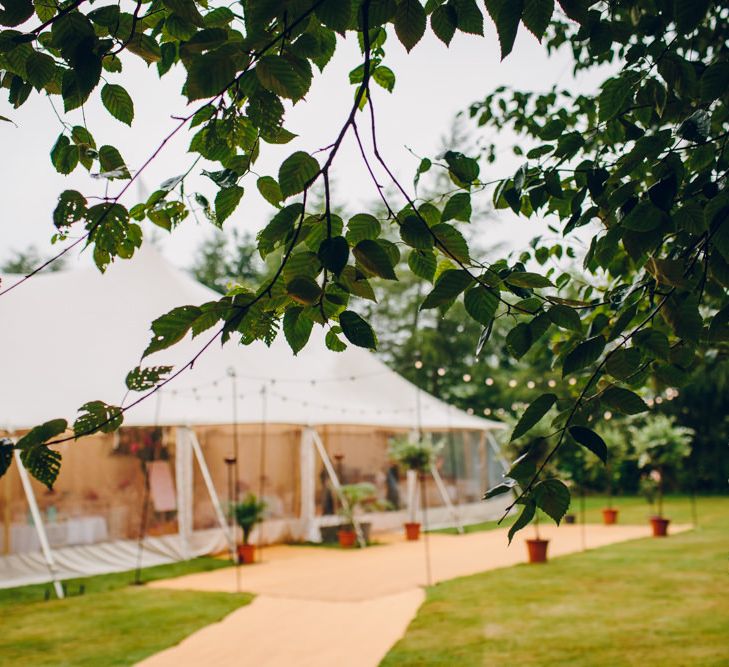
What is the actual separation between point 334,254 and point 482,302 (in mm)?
304

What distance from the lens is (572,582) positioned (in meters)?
6.97

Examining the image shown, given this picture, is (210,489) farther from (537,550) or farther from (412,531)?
(537,550)

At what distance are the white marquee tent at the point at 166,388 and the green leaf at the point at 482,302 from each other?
680 centimetres

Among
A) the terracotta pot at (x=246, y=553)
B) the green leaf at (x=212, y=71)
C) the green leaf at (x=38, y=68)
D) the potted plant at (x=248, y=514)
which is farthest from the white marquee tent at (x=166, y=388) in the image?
the green leaf at (x=212, y=71)

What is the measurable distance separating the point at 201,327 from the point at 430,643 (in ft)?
14.1

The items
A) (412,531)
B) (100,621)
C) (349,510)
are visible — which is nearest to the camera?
(100,621)

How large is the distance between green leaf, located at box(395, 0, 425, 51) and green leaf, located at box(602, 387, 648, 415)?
0.62 m

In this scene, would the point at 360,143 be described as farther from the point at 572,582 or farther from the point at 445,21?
the point at 572,582

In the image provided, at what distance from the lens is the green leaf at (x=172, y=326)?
102 centimetres

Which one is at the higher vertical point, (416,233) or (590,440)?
(416,233)

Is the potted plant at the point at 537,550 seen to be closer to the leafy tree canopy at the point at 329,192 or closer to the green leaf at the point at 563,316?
the leafy tree canopy at the point at 329,192

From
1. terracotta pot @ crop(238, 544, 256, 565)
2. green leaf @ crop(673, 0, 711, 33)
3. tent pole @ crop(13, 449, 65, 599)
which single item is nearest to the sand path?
terracotta pot @ crop(238, 544, 256, 565)

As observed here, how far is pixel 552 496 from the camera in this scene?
1.12m

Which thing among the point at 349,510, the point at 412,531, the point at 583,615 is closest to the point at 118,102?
the point at 583,615
